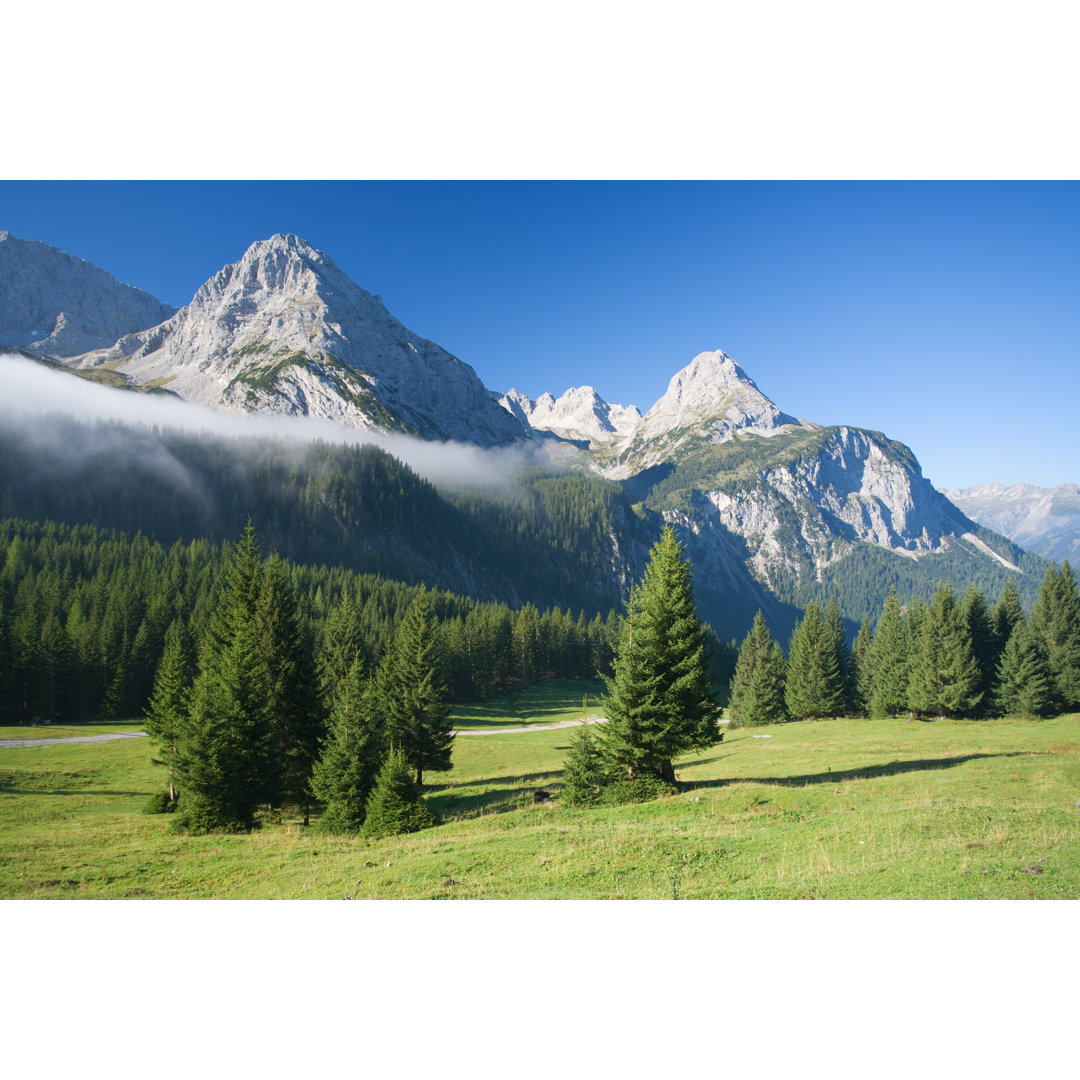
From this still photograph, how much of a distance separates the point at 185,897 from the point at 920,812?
72.7 feet

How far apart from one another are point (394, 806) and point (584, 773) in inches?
342

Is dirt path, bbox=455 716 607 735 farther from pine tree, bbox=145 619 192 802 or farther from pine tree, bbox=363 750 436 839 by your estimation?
pine tree, bbox=363 750 436 839

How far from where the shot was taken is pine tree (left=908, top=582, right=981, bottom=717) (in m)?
47.3

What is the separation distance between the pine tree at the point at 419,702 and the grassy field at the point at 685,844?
5.19 meters

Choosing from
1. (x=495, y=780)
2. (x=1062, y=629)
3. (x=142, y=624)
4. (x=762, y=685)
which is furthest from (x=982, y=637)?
(x=142, y=624)

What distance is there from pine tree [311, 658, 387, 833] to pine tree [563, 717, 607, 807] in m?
9.33

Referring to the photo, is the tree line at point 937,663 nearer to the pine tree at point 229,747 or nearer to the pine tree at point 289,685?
the pine tree at point 289,685

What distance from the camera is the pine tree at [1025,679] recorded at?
151ft

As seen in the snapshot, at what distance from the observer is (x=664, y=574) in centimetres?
2408

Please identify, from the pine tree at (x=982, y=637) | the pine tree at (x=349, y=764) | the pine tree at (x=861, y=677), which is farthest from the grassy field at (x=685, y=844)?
the pine tree at (x=861, y=677)

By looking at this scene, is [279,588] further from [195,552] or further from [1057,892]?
[195,552]

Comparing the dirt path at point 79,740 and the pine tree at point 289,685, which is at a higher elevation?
the pine tree at point 289,685

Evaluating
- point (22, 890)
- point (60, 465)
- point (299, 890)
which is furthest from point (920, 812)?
point (60, 465)
